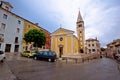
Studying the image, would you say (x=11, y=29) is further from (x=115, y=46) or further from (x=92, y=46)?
(x=92, y=46)

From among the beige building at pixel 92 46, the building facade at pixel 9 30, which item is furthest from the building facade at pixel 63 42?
the beige building at pixel 92 46

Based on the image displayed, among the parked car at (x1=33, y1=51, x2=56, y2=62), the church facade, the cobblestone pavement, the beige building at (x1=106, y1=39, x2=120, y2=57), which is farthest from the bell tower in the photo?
the cobblestone pavement

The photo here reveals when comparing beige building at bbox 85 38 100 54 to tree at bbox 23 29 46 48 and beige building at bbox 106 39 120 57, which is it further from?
tree at bbox 23 29 46 48

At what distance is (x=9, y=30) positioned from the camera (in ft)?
112

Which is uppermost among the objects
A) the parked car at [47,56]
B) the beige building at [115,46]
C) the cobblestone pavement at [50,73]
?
the beige building at [115,46]

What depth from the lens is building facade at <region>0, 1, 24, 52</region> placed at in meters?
31.6

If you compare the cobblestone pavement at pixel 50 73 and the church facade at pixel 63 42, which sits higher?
the church facade at pixel 63 42

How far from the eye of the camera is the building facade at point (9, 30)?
31562 millimetres

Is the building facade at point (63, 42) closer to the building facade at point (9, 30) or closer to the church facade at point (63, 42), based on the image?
the church facade at point (63, 42)

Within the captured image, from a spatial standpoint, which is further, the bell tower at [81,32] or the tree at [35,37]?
the bell tower at [81,32]

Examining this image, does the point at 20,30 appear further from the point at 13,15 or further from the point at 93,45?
the point at 93,45

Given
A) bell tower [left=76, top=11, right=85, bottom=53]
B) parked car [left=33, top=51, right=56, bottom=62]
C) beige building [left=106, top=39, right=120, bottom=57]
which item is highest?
bell tower [left=76, top=11, right=85, bottom=53]

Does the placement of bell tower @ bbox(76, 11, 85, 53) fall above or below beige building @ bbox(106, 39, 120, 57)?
above

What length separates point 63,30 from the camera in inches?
1335
